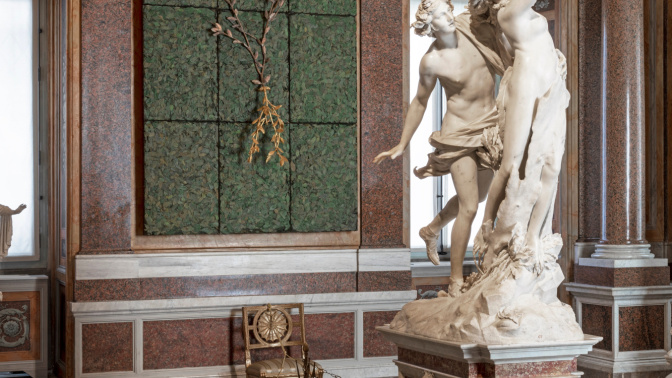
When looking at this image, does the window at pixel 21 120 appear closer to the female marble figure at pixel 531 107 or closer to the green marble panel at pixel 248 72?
the green marble panel at pixel 248 72

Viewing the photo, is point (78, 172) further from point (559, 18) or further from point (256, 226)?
point (559, 18)

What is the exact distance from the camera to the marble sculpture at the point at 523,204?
427 cm

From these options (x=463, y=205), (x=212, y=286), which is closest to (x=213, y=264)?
(x=212, y=286)

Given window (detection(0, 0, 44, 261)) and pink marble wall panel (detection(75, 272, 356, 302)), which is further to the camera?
window (detection(0, 0, 44, 261))

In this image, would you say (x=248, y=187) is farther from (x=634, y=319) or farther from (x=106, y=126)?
(x=634, y=319)

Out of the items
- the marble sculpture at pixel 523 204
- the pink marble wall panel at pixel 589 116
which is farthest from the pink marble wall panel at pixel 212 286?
the marble sculpture at pixel 523 204

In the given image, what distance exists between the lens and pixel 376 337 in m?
7.45

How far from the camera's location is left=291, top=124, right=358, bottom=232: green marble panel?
7355 millimetres

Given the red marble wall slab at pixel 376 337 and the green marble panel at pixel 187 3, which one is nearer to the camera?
the green marble panel at pixel 187 3

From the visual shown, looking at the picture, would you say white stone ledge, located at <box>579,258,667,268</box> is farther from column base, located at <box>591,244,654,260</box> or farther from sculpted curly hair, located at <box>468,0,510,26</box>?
sculpted curly hair, located at <box>468,0,510,26</box>

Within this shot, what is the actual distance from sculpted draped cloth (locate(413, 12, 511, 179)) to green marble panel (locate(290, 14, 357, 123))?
2.61 m

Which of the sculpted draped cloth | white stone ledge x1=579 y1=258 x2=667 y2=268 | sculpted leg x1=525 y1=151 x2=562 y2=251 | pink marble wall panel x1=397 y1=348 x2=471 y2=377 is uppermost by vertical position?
the sculpted draped cloth

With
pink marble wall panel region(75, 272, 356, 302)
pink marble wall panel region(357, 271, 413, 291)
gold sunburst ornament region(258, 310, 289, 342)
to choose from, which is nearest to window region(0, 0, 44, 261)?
pink marble wall panel region(75, 272, 356, 302)

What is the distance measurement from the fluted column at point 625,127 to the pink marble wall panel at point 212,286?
238 centimetres
